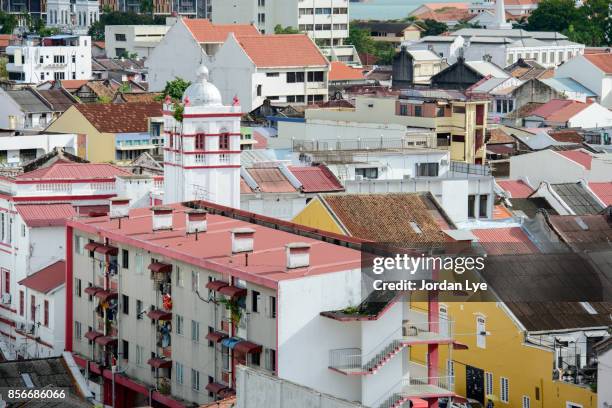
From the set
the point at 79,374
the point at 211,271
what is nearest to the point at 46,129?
the point at 79,374

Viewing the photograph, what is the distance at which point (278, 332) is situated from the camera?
34.9 m

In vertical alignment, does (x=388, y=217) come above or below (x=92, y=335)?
above

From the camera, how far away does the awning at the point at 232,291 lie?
36344mm

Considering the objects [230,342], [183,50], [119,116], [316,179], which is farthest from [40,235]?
[183,50]

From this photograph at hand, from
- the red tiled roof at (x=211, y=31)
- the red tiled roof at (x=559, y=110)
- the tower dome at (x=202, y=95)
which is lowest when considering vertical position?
the red tiled roof at (x=559, y=110)

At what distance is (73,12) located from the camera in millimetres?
175375

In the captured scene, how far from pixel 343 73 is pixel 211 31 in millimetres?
9326

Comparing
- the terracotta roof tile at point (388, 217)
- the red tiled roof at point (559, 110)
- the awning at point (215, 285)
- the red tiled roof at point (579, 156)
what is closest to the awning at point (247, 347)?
the awning at point (215, 285)

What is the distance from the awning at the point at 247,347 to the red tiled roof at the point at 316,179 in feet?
52.5

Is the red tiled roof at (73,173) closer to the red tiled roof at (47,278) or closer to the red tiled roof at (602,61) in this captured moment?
the red tiled roof at (47,278)

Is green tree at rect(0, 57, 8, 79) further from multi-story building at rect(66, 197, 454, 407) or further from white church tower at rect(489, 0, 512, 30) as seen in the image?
multi-story building at rect(66, 197, 454, 407)

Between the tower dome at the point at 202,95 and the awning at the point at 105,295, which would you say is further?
the tower dome at the point at 202,95

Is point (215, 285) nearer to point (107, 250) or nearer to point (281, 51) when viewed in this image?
point (107, 250)

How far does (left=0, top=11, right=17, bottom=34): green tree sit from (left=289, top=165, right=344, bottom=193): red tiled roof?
339ft
